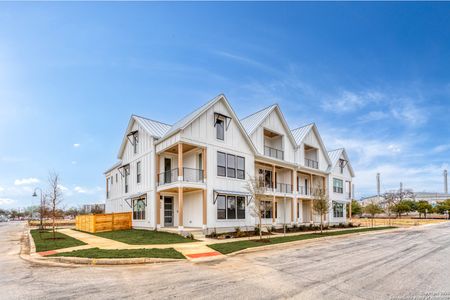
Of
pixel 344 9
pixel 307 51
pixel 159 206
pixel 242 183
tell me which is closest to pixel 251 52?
pixel 307 51

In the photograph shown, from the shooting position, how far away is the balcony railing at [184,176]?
906 inches

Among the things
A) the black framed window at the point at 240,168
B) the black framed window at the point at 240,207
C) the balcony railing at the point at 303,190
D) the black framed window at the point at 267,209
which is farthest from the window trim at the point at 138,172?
the balcony railing at the point at 303,190

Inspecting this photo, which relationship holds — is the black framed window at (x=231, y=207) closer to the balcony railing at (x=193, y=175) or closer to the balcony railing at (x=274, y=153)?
the balcony railing at (x=193, y=175)

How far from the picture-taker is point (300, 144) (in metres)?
32.7

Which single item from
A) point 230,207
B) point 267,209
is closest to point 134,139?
point 230,207

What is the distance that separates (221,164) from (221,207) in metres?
3.20

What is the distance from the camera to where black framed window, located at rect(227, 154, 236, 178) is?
23.8 metres

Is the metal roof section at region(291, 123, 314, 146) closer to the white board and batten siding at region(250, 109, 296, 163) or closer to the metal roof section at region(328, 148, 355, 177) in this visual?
the white board and batten siding at region(250, 109, 296, 163)

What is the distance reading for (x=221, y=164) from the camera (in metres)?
23.4

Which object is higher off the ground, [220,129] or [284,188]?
[220,129]

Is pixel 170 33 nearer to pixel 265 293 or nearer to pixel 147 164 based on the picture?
pixel 147 164

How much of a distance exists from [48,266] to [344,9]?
67.8 feet

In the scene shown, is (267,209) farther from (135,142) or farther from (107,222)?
(107,222)

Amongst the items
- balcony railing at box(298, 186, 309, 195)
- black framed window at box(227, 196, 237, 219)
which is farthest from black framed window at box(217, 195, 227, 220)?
balcony railing at box(298, 186, 309, 195)
